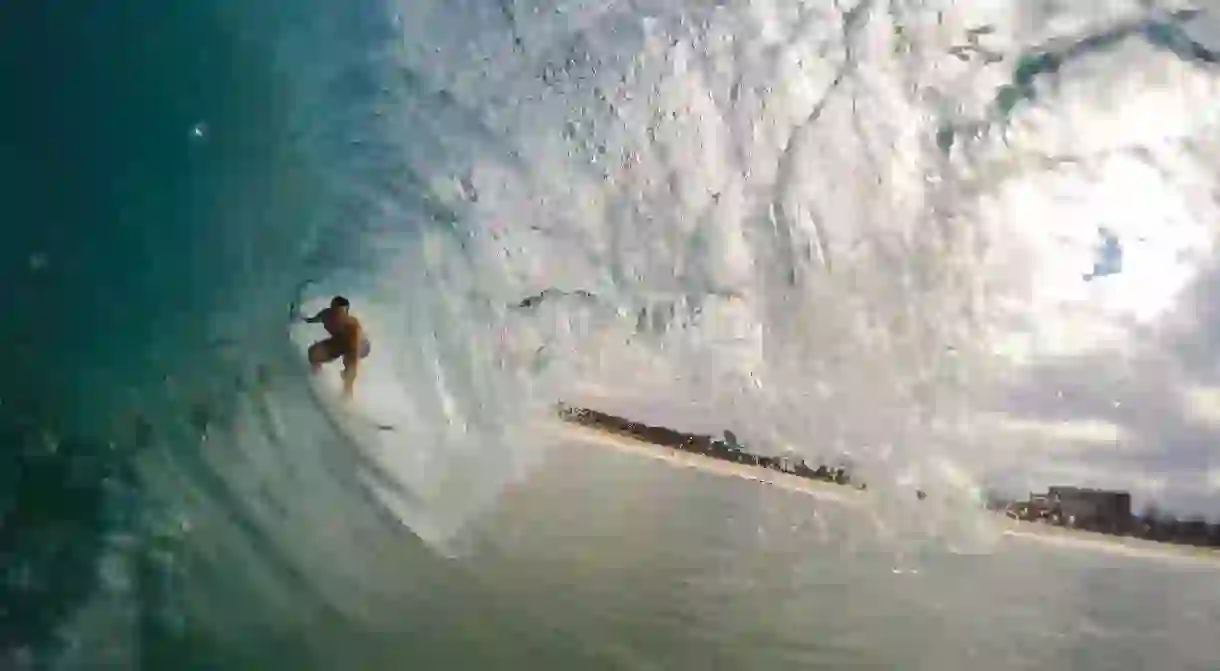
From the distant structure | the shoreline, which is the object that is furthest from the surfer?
the distant structure

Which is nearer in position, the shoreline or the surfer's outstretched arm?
the shoreline

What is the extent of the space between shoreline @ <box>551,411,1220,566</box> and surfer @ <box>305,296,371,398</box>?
28 cm

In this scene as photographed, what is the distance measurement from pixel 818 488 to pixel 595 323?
340mm

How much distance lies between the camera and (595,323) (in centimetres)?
120

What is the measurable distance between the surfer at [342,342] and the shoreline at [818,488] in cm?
28

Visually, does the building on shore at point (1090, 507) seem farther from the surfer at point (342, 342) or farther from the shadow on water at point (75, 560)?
the shadow on water at point (75, 560)

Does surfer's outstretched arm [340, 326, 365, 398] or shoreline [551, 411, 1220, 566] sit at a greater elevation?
surfer's outstretched arm [340, 326, 365, 398]

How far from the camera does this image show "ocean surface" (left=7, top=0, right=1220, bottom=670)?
109 cm

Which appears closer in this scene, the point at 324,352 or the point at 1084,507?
the point at 1084,507

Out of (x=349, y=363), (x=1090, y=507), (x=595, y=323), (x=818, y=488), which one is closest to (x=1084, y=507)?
(x=1090, y=507)

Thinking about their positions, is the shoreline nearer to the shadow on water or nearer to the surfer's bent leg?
the surfer's bent leg

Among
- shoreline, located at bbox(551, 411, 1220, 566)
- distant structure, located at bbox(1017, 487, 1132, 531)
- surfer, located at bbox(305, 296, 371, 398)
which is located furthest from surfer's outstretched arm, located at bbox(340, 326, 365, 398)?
distant structure, located at bbox(1017, 487, 1132, 531)

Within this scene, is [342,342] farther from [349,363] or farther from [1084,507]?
[1084,507]

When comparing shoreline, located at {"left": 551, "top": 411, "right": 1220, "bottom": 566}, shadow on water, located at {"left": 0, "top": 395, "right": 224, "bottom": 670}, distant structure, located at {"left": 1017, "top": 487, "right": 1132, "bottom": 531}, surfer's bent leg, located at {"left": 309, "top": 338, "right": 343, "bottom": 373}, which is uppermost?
surfer's bent leg, located at {"left": 309, "top": 338, "right": 343, "bottom": 373}
